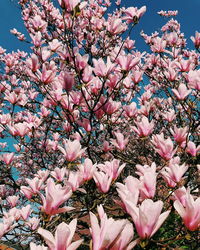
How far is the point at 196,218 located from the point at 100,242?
504 mm

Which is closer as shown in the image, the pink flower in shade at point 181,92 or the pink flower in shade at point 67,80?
the pink flower in shade at point 67,80

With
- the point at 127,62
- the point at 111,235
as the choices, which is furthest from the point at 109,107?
the point at 111,235

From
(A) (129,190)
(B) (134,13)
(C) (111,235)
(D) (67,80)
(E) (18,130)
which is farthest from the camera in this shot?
(E) (18,130)

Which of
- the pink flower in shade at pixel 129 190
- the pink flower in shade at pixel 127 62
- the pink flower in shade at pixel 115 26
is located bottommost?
the pink flower in shade at pixel 129 190

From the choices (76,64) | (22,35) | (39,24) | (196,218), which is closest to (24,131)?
(76,64)

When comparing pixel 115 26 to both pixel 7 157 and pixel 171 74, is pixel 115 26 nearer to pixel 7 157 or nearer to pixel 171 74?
pixel 171 74

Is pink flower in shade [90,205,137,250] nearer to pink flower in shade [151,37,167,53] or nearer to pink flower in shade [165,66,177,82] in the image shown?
pink flower in shade [165,66,177,82]

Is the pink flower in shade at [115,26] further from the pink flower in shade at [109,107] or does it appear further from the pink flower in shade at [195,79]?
the pink flower in shade at [195,79]

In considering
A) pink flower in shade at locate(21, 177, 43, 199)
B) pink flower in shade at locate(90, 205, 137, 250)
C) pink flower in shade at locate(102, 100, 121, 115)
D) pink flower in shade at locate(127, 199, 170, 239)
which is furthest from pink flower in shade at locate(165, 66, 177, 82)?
pink flower in shade at locate(90, 205, 137, 250)

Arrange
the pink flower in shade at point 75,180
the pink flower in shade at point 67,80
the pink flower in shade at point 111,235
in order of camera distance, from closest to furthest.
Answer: the pink flower in shade at point 111,235 → the pink flower in shade at point 75,180 → the pink flower in shade at point 67,80

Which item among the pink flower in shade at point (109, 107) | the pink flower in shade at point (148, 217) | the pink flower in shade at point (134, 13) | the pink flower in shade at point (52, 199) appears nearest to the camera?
the pink flower in shade at point (148, 217)

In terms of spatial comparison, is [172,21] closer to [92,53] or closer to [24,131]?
[92,53]

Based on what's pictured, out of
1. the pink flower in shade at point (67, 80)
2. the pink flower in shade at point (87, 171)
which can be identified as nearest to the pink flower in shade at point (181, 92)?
the pink flower in shade at point (67, 80)

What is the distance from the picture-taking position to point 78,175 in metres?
1.91
